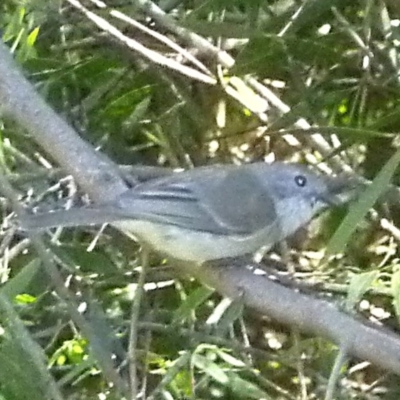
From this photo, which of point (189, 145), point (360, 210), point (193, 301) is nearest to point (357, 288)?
point (360, 210)

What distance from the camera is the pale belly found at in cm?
132

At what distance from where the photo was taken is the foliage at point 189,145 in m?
1.33

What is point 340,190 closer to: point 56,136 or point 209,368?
point 209,368

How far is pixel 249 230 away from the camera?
56.1 inches

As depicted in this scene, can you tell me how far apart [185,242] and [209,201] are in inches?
4.8

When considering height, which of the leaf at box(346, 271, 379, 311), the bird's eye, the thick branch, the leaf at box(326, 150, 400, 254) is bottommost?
the bird's eye

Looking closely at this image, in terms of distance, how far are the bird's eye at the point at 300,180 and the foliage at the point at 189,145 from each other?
7 cm

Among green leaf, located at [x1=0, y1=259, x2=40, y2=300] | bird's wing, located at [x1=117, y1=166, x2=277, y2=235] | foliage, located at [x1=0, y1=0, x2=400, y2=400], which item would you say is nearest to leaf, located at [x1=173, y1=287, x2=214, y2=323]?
foliage, located at [x1=0, y1=0, x2=400, y2=400]

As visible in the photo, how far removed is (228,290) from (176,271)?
0.86 ft

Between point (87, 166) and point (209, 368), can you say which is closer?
point (87, 166)

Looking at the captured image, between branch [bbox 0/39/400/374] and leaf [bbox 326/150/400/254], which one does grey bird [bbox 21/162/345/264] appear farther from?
leaf [bbox 326/150/400/254]

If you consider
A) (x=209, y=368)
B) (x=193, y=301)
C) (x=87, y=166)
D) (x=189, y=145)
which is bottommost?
(x=209, y=368)

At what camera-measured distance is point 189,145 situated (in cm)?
171

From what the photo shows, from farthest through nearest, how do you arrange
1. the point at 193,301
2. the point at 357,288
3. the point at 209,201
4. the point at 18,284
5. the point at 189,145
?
the point at 189,145 → the point at 209,201 → the point at 193,301 → the point at 18,284 → the point at 357,288
